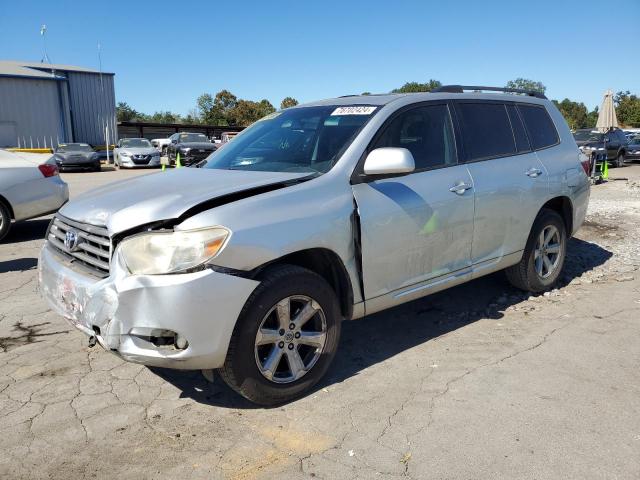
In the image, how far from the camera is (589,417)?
301 cm

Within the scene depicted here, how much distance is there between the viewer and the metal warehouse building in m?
32.6

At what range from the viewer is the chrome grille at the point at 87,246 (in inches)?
118

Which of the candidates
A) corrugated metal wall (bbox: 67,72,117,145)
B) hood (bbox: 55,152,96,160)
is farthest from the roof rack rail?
corrugated metal wall (bbox: 67,72,117,145)

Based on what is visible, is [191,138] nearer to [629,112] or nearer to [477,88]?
[477,88]

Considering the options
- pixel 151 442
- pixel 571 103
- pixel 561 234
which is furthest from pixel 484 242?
pixel 571 103

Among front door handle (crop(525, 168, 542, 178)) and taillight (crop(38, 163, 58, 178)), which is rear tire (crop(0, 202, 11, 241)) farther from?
front door handle (crop(525, 168, 542, 178))

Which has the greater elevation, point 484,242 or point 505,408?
point 484,242

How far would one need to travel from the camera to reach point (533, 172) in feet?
15.5

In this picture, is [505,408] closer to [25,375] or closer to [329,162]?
[329,162]

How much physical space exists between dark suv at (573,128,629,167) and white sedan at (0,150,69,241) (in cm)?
1931

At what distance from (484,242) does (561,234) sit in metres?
1.43

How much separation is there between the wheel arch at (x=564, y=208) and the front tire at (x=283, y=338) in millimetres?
2871

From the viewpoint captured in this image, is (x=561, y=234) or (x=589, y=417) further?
(x=561, y=234)

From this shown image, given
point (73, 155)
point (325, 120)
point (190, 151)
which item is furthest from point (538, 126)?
point (73, 155)
